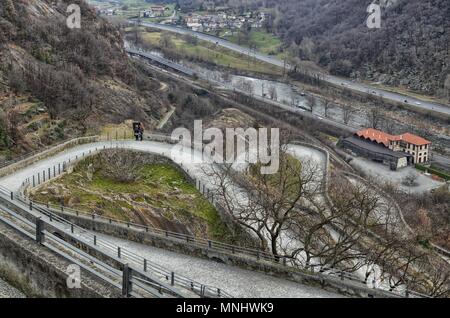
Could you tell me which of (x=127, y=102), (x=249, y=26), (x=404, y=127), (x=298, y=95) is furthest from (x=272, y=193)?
(x=249, y=26)

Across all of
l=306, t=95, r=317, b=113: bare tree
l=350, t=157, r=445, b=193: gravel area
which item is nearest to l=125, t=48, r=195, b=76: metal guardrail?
l=306, t=95, r=317, b=113: bare tree

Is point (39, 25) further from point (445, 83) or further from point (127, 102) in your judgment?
point (445, 83)

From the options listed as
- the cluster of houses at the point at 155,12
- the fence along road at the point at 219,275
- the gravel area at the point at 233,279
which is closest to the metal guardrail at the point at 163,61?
the cluster of houses at the point at 155,12

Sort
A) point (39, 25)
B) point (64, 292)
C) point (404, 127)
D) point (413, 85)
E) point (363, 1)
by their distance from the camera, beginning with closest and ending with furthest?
1. point (64, 292)
2. point (39, 25)
3. point (404, 127)
4. point (413, 85)
5. point (363, 1)

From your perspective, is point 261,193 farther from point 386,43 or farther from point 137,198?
point 386,43

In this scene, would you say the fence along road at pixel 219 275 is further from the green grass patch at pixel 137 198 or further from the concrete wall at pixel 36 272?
the green grass patch at pixel 137 198

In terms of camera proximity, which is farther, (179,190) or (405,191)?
(405,191)
